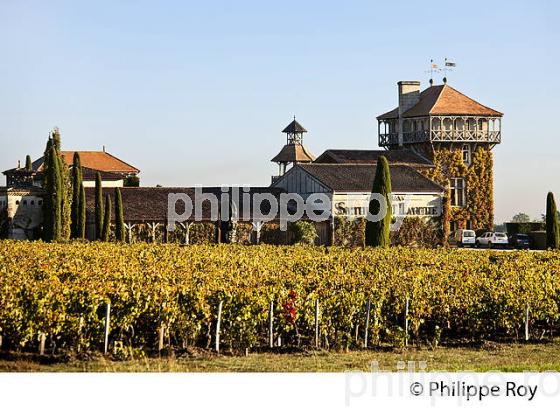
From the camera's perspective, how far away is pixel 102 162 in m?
81.3

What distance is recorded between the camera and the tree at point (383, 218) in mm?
44188

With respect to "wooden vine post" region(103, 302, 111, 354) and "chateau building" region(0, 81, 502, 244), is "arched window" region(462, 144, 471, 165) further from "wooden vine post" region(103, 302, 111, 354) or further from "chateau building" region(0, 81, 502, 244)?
"wooden vine post" region(103, 302, 111, 354)

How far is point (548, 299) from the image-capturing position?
22297 mm

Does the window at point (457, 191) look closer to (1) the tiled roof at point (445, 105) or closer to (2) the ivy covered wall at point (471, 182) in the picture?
(2) the ivy covered wall at point (471, 182)

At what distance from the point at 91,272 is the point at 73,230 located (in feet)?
96.3

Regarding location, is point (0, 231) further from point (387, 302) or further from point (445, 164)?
point (387, 302)

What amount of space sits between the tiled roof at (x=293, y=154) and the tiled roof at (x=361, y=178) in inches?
694

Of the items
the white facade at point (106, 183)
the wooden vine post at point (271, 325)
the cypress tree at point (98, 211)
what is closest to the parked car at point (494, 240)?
the cypress tree at point (98, 211)

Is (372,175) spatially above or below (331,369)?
above

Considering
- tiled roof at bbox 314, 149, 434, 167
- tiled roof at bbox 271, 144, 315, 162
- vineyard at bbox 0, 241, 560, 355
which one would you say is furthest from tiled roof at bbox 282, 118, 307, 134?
vineyard at bbox 0, 241, 560, 355

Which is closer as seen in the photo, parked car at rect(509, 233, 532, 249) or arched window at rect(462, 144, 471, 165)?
parked car at rect(509, 233, 532, 249)

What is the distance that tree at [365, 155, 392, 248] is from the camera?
145 ft

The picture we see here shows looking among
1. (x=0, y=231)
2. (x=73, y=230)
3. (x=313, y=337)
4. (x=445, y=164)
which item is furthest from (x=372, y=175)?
(x=313, y=337)

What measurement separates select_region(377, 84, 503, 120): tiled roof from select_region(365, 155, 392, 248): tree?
17.8 meters
